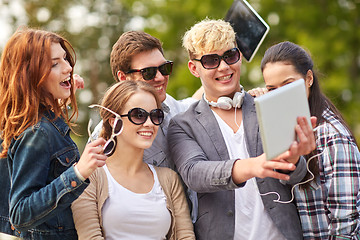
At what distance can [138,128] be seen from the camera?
3.35 metres

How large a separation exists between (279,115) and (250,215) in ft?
3.46

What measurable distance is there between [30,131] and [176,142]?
3.53 ft

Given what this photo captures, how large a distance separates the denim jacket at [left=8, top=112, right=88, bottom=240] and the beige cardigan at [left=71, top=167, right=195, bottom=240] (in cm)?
14

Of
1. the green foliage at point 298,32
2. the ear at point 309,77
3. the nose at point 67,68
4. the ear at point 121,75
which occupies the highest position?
the nose at point 67,68

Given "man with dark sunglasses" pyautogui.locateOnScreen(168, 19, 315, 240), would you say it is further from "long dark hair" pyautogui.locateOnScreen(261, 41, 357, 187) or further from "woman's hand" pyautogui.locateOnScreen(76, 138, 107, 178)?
"woman's hand" pyautogui.locateOnScreen(76, 138, 107, 178)

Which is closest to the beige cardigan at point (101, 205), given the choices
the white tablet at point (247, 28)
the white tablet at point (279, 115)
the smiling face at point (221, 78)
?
the smiling face at point (221, 78)

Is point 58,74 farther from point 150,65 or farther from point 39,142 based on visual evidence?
point 150,65

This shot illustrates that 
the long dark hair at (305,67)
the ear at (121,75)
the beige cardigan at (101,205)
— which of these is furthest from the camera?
the ear at (121,75)

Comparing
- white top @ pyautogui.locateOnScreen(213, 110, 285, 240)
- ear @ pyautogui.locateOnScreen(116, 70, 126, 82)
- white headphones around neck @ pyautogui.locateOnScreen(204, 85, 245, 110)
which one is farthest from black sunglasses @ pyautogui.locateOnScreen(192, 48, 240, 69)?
ear @ pyautogui.locateOnScreen(116, 70, 126, 82)

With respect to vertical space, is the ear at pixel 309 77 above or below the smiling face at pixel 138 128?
above

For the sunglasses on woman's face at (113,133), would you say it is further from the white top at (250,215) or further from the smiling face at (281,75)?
the smiling face at (281,75)

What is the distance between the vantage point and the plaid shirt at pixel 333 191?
3.19 m

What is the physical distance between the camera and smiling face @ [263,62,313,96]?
3506 mm

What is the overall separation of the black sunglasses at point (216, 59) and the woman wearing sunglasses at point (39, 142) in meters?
1.00
